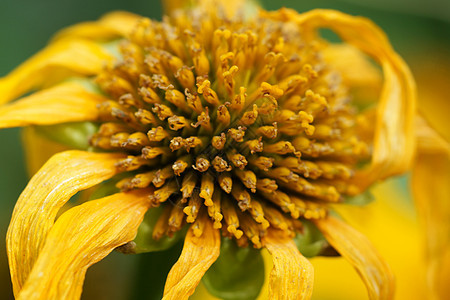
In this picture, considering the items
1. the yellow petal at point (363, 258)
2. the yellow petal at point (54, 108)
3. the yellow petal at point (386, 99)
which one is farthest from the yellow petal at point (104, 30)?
the yellow petal at point (363, 258)

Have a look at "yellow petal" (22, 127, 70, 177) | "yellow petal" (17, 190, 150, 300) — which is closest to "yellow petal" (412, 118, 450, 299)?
"yellow petal" (17, 190, 150, 300)

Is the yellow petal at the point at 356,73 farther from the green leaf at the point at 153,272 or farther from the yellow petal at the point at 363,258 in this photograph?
the green leaf at the point at 153,272

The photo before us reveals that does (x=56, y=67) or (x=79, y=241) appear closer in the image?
(x=79, y=241)

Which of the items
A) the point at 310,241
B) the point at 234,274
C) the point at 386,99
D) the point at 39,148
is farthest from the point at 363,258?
the point at 39,148

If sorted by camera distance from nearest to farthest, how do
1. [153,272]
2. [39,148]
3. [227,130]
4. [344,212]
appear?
[227,130]
[153,272]
[39,148]
[344,212]

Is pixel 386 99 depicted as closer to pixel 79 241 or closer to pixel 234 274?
pixel 234 274

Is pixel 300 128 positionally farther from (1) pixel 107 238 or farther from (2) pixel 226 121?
(1) pixel 107 238
